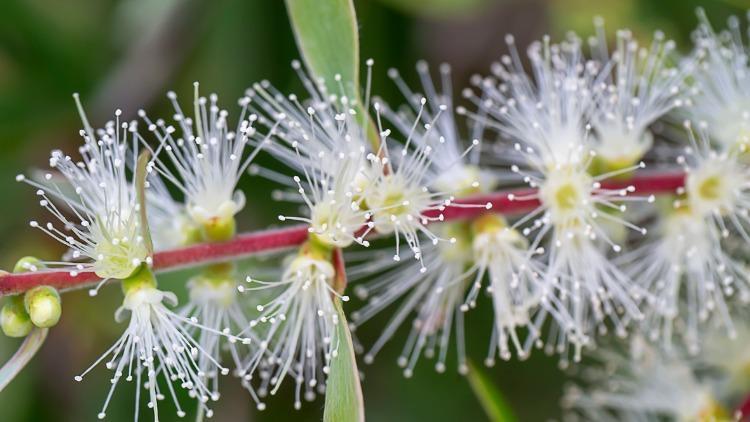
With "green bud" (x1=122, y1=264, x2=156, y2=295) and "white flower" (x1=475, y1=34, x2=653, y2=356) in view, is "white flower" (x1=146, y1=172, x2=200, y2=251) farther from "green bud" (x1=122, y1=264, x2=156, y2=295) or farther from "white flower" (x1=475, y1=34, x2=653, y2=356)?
"white flower" (x1=475, y1=34, x2=653, y2=356)

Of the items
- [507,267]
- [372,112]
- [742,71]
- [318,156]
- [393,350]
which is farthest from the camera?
[393,350]

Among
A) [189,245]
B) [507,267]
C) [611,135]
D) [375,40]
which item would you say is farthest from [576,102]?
[375,40]

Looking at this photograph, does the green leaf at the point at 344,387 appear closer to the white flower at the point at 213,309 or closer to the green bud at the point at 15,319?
the white flower at the point at 213,309

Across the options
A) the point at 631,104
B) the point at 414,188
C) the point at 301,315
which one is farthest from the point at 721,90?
the point at 301,315

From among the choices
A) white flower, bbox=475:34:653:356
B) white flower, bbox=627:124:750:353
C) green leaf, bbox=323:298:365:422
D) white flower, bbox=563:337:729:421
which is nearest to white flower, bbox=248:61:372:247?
green leaf, bbox=323:298:365:422

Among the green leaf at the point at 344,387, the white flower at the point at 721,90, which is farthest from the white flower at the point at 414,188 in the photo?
the white flower at the point at 721,90

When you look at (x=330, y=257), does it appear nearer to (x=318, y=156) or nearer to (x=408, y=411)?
(x=318, y=156)

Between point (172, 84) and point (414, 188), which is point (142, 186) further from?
point (172, 84)
